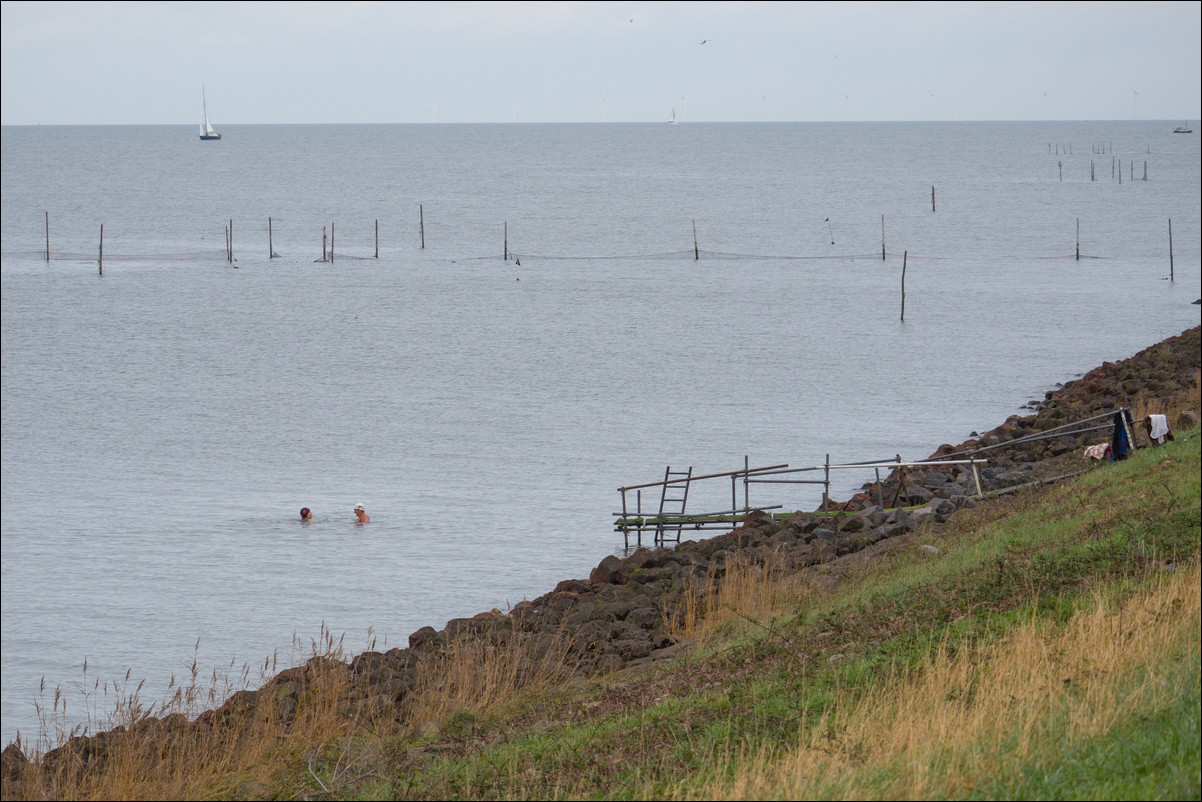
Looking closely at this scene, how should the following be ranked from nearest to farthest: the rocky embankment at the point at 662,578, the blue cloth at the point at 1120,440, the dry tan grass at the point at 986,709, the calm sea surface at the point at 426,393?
the dry tan grass at the point at 986,709 → the rocky embankment at the point at 662,578 → the blue cloth at the point at 1120,440 → the calm sea surface at the point at 426,393

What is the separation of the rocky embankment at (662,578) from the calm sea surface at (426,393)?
1861 mm

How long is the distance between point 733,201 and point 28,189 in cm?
10107

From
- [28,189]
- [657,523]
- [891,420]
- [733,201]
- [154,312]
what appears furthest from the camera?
[28,189]

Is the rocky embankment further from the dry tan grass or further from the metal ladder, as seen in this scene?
the dry tan grass

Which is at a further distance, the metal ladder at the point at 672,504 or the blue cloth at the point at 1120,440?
the metal ladder at the point at 672,504

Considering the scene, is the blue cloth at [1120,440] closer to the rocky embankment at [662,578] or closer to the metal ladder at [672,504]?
the rocky embankment at [662,578]

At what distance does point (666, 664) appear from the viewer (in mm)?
13133

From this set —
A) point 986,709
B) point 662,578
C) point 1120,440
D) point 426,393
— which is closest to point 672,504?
point 662,578

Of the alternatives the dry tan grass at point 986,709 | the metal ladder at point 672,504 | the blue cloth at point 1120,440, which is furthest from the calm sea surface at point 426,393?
the blue cloth at point 1120,440

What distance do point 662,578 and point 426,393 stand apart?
27.7 meters

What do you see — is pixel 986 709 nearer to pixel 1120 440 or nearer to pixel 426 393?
pixel 1120 440

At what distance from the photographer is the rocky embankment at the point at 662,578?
520 inches

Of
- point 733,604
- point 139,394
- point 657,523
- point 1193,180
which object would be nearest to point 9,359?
point 139,394

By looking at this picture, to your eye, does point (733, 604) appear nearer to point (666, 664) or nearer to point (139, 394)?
point (666, 664)
